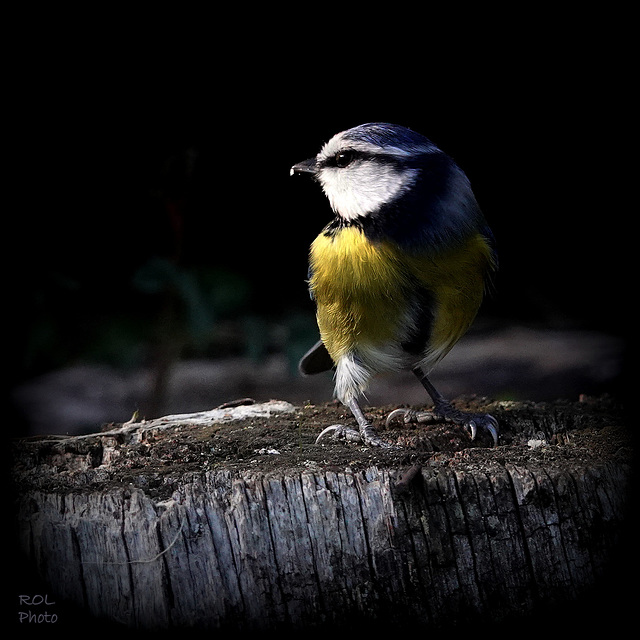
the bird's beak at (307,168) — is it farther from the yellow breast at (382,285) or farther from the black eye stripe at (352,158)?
the yellow breast at (382,285)

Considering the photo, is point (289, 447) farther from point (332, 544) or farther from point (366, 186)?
point (366, 186)

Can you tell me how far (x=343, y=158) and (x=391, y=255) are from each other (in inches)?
17.0

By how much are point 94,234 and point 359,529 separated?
344cm

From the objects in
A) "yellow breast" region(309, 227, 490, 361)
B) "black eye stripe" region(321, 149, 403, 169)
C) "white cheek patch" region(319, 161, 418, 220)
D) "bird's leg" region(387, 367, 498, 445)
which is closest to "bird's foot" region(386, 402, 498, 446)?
"bird's leg" region(387, 367, 498, 445)

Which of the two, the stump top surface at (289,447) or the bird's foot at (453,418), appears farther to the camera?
the bird's foot at (453,418)

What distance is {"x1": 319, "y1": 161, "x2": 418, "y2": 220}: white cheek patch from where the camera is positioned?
3.12 meters

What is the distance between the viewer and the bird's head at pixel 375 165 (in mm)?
3105

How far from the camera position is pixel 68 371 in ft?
20.2

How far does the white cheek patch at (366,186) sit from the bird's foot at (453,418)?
0.86 meters

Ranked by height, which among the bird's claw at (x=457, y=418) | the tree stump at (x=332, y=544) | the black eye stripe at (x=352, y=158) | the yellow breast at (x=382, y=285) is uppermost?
the black eye stripe at (x=352, y=158)

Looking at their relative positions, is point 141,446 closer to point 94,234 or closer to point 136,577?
point 136,577

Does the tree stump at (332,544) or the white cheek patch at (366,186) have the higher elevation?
the white cheek patch at (366,186)

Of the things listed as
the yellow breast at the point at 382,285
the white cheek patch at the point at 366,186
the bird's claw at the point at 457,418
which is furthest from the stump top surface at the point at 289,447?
the white cheek patch at the point at 366,186

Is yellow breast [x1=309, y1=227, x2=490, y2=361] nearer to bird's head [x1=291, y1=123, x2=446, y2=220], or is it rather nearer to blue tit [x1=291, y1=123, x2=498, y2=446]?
blue tit [x1=291, y1=123, x2=498, y2=446]
